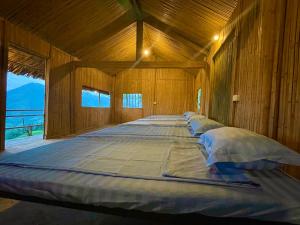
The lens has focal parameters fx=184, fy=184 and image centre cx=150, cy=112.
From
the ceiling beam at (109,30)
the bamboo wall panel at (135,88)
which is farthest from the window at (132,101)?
the ceiling beam at (109,30)

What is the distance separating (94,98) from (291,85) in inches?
328

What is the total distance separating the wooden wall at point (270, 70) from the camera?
4.99 ft

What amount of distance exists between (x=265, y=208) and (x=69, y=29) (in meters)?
5.65

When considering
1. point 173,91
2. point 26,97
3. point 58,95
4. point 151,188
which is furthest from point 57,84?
point 26,97

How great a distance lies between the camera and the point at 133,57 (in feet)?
30.3

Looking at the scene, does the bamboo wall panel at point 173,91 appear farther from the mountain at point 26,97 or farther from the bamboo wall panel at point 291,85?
the mountain at point 26,97

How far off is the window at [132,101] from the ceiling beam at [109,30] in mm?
4331

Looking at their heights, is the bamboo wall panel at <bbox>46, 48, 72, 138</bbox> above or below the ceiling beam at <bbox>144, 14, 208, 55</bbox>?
below

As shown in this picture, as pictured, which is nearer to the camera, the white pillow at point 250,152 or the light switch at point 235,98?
the white pillow at point 250,152

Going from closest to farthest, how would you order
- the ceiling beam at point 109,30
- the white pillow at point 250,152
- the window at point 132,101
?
the white pillow at point 250,152
the ceiling beam at point 109,30
the window at point 132,101

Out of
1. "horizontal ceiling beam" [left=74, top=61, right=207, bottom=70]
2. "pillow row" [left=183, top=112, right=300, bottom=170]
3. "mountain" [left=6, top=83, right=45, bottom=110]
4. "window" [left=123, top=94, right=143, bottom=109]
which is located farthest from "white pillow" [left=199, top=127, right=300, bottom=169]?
"mountain" [left=6, top=83, right=45, bottom=110]

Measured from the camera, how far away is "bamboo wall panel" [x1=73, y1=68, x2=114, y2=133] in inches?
275

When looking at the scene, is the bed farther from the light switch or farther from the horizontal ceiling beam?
→ the horizontal ceiling beam

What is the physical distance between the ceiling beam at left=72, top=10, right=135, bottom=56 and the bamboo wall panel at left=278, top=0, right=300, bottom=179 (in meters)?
5.10
